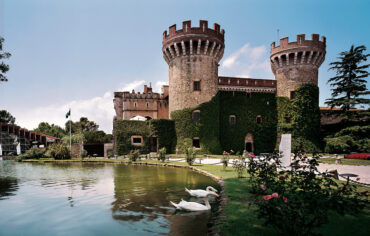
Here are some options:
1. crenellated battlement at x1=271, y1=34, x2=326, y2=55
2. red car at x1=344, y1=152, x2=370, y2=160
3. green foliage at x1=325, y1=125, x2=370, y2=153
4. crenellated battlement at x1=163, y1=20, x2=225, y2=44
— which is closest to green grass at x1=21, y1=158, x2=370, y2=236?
red car at x1=344, y1=152, x2=370, y2=160

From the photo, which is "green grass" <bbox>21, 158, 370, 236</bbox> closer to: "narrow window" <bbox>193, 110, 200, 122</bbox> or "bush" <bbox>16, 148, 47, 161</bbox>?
"narrow window" <bbox>193, 110, 200, 122</bbox>

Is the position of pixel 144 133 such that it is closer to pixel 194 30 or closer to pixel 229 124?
pixel 229 124

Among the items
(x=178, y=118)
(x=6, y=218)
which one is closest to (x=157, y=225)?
(x=6, y=218)

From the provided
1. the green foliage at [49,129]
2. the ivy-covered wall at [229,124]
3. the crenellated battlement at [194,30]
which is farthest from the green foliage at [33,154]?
the green foliage at [49,129]

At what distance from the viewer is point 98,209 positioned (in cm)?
633

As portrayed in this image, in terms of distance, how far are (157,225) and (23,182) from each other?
9.49 m

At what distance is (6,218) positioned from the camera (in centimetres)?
579

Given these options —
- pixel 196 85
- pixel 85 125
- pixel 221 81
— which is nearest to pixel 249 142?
pixel 221 81

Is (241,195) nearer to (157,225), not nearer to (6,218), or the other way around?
(157,225)

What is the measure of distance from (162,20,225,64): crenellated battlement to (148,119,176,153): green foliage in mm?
8681

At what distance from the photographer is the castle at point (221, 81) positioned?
81.3 ft

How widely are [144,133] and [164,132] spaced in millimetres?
2545

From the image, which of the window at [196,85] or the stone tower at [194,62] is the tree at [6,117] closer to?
the stone tower at [194,62]

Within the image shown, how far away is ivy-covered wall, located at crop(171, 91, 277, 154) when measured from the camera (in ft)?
81.1
